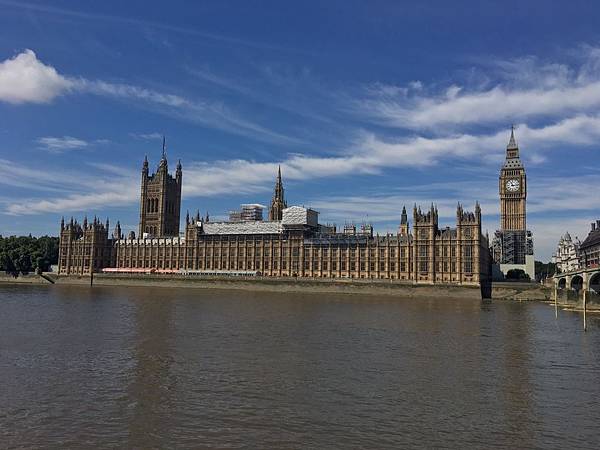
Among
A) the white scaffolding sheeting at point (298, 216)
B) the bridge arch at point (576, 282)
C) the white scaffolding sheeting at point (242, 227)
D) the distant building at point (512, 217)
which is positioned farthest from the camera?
the distant building at point (512, 217)

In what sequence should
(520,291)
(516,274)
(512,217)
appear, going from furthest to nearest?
1. (512,217)
2. (516,274)
3. (520,291)

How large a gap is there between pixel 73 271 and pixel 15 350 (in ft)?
454

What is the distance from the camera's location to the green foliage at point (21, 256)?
15412cm

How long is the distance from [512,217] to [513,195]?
7.28 m

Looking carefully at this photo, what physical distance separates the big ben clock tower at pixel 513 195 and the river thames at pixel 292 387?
423ft

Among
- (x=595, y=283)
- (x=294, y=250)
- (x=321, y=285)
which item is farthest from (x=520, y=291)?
(x=294, y=250)

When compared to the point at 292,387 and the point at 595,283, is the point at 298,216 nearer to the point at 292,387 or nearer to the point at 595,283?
the point at 595,283

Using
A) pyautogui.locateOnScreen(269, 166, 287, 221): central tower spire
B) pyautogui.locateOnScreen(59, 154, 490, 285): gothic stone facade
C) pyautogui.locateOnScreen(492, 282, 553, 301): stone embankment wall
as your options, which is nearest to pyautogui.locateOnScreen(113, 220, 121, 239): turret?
pyautogui.locateOnScreen(59, 154, 490, 285): gothic stone facade

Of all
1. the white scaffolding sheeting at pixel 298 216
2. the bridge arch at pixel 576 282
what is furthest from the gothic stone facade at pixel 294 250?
the bridge arch at pixel 576 282

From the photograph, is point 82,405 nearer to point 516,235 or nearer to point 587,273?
point 587,273

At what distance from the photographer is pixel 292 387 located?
2811cm

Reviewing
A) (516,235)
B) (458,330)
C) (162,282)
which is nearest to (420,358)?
(458,330)

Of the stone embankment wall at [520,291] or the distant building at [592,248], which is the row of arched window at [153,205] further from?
the distant building at [592,248]

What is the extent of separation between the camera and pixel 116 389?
88.7ft
